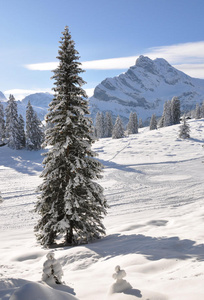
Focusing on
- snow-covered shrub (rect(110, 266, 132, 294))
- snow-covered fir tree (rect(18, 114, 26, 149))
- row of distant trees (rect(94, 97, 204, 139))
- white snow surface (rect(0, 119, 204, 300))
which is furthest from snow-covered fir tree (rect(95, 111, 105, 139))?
snow-covered shrub (rect(110, 266, 132, 294))

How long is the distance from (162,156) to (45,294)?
36.2m

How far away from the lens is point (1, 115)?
52.1 meters

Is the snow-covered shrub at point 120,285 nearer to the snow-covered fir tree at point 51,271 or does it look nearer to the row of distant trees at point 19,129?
the snow-covered fir tree at point 51,271

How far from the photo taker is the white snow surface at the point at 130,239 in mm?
4805

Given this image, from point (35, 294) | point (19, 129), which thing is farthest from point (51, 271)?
point (19, 129)

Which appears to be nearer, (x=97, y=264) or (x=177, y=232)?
(x=97, y=264)

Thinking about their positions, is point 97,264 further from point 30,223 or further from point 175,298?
point 30,223

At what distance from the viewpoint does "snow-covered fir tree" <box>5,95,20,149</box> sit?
48.7 meters

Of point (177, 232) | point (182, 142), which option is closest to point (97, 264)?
point (177, 232)

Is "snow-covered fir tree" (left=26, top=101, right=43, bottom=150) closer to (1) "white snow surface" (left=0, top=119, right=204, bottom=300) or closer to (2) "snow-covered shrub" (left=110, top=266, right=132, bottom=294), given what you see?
(1) "white snow surface" (left=0, top=119, right=204, bottom=300)

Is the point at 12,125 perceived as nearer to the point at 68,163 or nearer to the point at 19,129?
the point at 19,129

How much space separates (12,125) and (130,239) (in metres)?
44.7

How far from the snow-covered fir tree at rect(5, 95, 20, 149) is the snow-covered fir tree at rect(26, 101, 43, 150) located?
244 cm

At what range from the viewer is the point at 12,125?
159 feet
